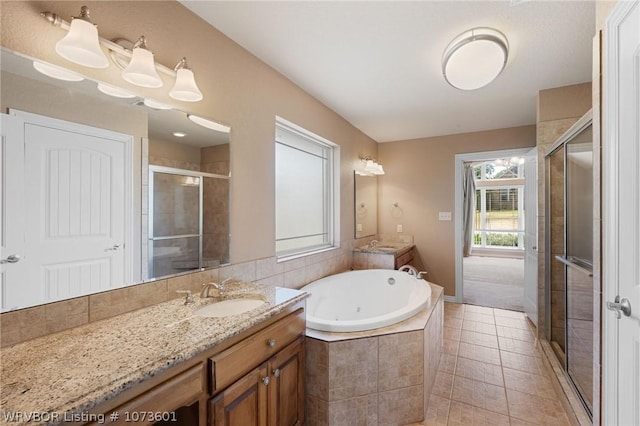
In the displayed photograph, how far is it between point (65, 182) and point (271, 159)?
132 centimetres

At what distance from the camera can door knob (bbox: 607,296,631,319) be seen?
997 mm

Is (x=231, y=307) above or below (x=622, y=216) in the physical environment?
below

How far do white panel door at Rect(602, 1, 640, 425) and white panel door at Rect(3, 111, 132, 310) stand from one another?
2.05 meters

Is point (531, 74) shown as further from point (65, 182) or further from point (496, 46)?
point (65, 182)

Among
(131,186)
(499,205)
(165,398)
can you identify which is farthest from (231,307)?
(499,205)

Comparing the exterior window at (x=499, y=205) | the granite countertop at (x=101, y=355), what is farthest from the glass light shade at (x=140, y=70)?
the exterior window at (x=499, y=205)

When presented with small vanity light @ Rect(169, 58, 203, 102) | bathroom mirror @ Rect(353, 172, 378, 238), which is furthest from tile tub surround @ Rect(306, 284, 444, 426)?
bathroom mirror @ Rect(353, 172, 378, 238)

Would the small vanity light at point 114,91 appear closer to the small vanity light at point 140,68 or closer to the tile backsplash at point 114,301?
the small vanity light at point 140,68

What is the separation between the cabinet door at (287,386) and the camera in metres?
1.36

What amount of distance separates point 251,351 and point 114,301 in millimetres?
653

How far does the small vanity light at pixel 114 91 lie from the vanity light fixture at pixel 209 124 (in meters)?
0.32

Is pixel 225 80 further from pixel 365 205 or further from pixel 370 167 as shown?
pixel 365 205

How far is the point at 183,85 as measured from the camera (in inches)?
56.2

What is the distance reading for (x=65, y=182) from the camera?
3.59 ft
